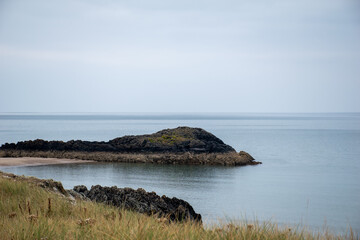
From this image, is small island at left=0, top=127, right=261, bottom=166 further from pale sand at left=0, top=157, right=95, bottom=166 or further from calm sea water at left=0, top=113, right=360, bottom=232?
calm sea water at left=0, top=113, right=360, bottom=232

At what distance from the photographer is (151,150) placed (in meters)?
52.1

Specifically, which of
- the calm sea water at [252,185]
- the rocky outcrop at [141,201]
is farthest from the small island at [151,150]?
the rocky outcrop at [141,201]

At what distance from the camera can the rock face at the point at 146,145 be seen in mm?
52188

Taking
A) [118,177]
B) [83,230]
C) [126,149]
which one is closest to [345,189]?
[118,177]

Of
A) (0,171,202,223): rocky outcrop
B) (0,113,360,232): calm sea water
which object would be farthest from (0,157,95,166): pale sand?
(0,171,202,223): rocky outcrop

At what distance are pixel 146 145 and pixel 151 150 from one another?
120 centimetres

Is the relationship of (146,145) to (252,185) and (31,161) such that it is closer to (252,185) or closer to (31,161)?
(31,161)

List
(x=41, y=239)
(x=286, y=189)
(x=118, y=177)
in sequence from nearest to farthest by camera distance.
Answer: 1. (x=41, y=239)
2. (x=286, y=189)
3. (x=118, y=177)

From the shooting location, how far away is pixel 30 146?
174 ft

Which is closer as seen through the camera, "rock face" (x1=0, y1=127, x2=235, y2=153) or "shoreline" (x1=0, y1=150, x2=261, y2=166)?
"shoreline" (x1=0, y1=150, x2=261, y2=166)

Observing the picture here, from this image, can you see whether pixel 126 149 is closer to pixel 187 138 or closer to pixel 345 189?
pixel 187 138

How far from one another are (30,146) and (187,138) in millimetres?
19592

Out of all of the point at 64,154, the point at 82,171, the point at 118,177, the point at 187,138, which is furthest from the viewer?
the point at 187,138

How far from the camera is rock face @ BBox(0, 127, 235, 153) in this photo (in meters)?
52.2
